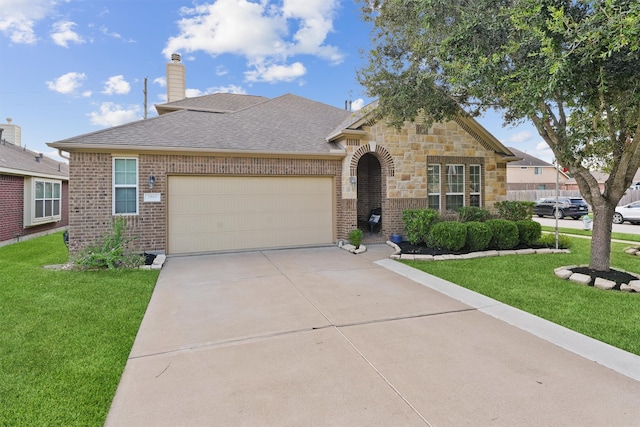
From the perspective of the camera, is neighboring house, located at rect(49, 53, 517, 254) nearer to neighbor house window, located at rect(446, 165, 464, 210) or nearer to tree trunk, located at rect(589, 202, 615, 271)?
neighbor house window, located at rect(446, 165, 464, 210)

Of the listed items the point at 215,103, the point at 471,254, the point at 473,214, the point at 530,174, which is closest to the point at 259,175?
the point at 471,254

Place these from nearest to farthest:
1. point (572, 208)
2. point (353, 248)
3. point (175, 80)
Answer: point (353, 248), point (175, 80), point (572, 208)

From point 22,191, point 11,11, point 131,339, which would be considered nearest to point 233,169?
Answer: point 131,339

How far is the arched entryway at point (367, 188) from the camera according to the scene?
13.7 m

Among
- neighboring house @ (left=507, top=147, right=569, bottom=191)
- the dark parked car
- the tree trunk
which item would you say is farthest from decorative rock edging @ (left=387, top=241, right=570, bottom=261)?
neighboring house @ (left=507, top=147, right=569, bottom=191)

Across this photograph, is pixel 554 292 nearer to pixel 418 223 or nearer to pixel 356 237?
pixel 418 223

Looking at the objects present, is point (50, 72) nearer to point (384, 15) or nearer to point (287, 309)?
point (384, 15)

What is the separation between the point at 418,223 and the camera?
397 inches

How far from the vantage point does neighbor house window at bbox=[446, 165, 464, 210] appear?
12.2 meters

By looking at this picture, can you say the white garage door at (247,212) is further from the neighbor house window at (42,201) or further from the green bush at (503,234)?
the neighbor house window at (42,201)

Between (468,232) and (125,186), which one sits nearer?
(125,186)

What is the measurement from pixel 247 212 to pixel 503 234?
24.8 ft

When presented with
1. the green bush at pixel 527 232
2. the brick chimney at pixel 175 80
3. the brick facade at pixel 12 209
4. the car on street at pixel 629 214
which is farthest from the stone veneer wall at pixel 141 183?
the car on street at pixel 629 214

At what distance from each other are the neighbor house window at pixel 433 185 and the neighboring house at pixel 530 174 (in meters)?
34.2
